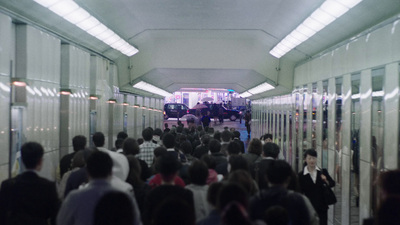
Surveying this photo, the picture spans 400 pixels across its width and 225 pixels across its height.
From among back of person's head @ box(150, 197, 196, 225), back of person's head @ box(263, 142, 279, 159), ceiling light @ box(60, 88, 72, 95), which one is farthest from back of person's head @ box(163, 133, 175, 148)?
back of person's head @ box(150, 197, 196, 225)

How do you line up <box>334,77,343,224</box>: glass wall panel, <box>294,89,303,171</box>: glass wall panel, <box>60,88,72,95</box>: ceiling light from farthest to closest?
<box>294,89,303,171</box>: glass wall panel → <box>60,88,72,95</box>: ceiling light → <box>334,77,343,224</box>: glass wall panel

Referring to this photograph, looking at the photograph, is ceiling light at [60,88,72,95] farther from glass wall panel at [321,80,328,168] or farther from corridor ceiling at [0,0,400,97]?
glass wall panel at [321,80,328,168]

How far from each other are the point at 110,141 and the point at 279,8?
326 inches

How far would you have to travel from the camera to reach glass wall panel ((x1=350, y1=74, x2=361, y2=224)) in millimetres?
9570

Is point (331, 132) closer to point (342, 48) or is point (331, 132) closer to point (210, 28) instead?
point (342, 48)

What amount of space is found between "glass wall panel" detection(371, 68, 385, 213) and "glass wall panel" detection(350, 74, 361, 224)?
95 centimetres

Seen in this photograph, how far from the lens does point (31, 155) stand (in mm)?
4906

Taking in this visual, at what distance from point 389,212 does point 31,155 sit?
10.8 feet

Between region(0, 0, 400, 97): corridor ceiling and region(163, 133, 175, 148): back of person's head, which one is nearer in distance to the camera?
region(163, 133, 175, 148): back of person's head

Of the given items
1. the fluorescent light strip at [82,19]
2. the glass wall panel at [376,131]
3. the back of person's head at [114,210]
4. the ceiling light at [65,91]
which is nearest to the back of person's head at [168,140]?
the fluorescent light strip at [82,19]

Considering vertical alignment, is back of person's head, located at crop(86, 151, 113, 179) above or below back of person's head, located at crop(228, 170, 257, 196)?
above

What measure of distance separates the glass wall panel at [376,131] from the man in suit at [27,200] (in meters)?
5.33

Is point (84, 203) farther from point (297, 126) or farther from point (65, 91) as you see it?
point (297, 126)

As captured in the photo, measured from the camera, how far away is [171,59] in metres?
19.5
